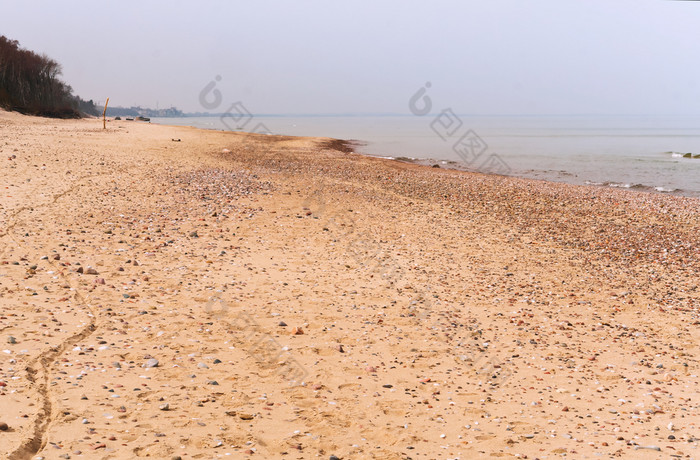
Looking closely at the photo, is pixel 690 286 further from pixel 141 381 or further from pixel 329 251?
pixel 141 381

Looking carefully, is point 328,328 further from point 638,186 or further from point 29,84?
point 29,84

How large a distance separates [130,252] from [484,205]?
980 cm

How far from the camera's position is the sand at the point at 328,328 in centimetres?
470

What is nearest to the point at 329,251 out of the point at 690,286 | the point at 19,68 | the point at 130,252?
the point at 130,252

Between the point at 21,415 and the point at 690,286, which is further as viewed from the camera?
the point at 690,286

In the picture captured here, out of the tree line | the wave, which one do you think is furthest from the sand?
the tree line

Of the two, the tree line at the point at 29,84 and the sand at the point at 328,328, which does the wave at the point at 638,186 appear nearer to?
the sand at the point at 328,328

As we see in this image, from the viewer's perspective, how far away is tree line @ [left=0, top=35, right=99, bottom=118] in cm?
5144

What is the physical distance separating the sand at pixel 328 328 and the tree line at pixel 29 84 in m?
44.2

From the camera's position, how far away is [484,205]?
51.5ft

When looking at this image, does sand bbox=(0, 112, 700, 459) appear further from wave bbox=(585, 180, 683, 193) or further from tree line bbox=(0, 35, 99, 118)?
tree line bbox=(0, 35, 99, 118)

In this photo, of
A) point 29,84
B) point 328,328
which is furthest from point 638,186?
point 29,84

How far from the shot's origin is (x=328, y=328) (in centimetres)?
706

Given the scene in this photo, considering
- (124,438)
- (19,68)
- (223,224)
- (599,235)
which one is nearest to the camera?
(124,438)
